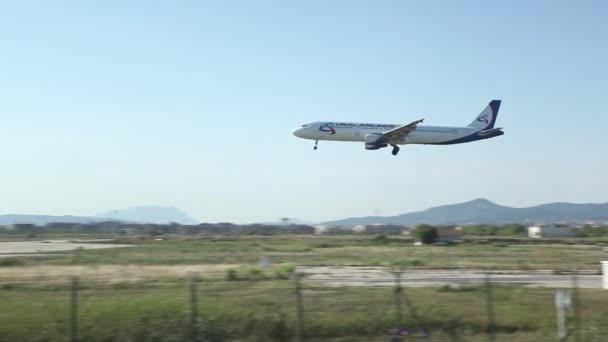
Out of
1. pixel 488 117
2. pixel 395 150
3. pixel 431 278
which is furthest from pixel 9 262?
pixel 488 117

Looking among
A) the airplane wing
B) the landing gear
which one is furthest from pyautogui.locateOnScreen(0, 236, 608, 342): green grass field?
the landing gear

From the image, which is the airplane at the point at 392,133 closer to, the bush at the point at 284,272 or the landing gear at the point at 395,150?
the landing gear at the point at 395,150

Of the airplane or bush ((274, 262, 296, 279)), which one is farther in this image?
the airplane

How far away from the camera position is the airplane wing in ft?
214

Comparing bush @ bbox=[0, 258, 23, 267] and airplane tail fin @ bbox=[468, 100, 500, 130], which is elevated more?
airplane tail fin @ bbox=[468, 100, 500, 130]

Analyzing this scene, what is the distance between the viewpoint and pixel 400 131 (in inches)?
2623

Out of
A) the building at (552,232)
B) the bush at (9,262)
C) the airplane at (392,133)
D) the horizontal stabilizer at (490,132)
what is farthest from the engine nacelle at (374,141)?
the building at (552,232)

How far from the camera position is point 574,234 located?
153625mm

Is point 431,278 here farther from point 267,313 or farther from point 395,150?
point 395,150

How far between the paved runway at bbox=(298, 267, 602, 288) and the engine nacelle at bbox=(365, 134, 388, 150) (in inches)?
681

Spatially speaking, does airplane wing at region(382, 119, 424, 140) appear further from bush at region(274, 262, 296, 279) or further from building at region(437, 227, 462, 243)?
building at region(437, 227, 462, 243)

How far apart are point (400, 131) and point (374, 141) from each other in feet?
11.2

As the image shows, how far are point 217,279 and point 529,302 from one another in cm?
1624

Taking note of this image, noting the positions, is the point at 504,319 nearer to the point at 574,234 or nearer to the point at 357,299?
the point at 357,299
